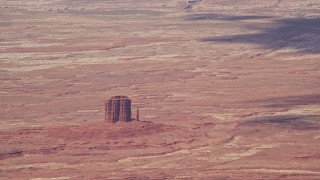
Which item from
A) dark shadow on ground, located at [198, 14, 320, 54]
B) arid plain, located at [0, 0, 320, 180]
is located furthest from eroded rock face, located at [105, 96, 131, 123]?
dark shadow on ground, located at [198, 14, 320, 54]

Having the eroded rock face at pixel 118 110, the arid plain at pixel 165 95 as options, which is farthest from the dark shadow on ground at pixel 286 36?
the eroded rock face at pixel 118 110

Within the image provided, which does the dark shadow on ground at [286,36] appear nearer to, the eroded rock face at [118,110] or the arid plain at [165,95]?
the arid plain at [165,95]

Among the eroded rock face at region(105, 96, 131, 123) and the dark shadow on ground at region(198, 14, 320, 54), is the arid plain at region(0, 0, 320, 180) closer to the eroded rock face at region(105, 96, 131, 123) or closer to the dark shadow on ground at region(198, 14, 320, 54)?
the dark shadow on ground at region(198, 14, 320, 54)

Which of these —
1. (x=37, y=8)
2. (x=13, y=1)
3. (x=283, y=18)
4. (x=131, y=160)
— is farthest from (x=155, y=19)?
(x=131, y=160)

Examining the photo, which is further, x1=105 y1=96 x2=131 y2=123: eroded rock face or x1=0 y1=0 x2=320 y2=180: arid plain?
x1=105 y1=96 x2=131 y2=123: eroded rock face

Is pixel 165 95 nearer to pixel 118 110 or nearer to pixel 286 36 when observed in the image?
pixel 118 110

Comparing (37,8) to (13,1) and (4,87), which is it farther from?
(4,87)
